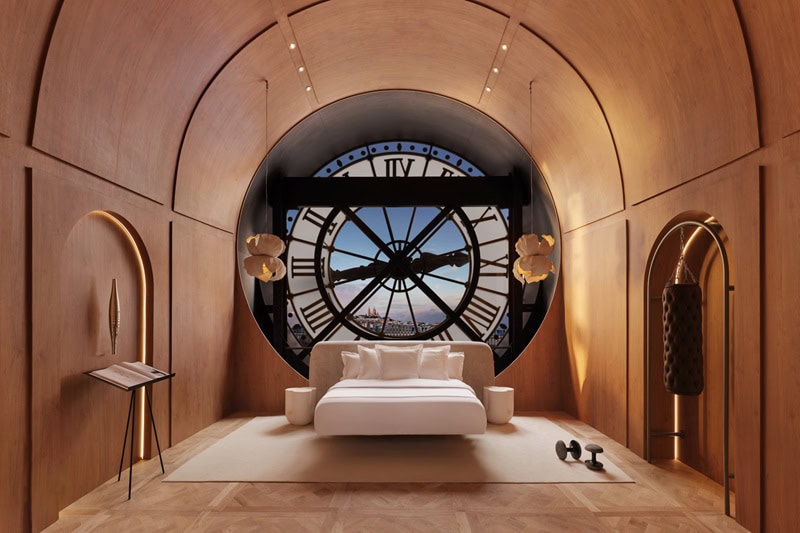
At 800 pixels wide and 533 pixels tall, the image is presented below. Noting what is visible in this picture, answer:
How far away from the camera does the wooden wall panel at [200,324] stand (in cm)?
497

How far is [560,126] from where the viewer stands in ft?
18.4

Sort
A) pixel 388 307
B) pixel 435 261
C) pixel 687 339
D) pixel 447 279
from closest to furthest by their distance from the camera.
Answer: pixel 687 339, pixel 435 261, pixel 447 279, pixel 388 307

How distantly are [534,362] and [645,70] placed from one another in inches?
153

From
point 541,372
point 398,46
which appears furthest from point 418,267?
point 398,46

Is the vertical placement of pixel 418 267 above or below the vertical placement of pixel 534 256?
below

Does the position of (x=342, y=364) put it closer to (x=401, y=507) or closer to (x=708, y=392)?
(x=401, y=507)

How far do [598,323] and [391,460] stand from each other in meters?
2.70

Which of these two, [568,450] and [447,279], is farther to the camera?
[447,279]

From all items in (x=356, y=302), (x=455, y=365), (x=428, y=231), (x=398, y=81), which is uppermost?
(x=398, y=81)

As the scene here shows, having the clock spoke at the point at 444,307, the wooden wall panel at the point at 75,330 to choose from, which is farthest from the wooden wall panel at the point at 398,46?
the clock spoke at the point at 444,307
